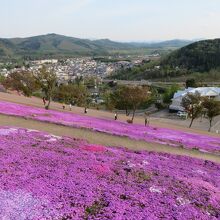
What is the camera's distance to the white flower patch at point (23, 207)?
51.6 feet

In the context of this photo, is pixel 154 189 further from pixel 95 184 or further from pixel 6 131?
pixel 6 131

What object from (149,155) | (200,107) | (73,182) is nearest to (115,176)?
(73,182)

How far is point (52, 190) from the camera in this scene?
61.0 ft

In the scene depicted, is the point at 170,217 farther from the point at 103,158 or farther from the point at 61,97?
the point at 61,97

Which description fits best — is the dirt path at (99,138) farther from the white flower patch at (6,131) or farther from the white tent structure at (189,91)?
the white tent structure at (189,91)

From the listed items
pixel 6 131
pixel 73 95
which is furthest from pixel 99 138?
pixel 73 95

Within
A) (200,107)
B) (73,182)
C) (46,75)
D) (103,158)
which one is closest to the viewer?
(73,182)

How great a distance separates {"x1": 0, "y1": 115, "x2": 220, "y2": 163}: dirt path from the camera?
37.1 meters

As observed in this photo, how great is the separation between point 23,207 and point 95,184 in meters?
4.70

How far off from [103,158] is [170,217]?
909cm

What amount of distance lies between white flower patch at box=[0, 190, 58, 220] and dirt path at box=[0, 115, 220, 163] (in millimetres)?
18320

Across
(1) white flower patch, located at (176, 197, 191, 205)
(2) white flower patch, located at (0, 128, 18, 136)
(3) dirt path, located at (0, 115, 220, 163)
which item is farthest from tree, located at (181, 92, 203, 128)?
(1) white flower patch, located at (176, 197, 191, 205)

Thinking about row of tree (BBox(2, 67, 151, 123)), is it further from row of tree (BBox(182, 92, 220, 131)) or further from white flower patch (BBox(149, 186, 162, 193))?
white flower patch (BBox(149, 186, 162, 193))

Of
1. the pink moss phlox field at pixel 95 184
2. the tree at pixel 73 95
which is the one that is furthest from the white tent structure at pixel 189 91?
the pink moss phlox field at pixel 95 184
